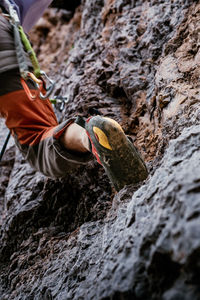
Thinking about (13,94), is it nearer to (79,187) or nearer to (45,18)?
(79,187)

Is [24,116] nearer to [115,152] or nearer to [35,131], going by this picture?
[35,131]

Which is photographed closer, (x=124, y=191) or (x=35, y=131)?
(x=124, y=191)

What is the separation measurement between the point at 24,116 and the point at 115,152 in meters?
0.72

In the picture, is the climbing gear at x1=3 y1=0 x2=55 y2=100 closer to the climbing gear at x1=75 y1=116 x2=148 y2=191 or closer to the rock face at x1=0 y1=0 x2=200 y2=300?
the climbing gear at x1=75 y1=116 x2=148 y2=191

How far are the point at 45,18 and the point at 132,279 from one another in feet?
15.9

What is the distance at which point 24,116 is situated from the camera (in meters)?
1.54

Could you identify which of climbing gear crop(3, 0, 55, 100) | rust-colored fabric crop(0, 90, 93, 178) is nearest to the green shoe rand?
rust-colored fabric crop(0, 90, 93, 178)

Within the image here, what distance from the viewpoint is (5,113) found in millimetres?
1595

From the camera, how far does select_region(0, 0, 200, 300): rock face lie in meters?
0.65

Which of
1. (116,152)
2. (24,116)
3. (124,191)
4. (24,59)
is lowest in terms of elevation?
(124,191)

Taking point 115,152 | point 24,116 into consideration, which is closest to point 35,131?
point 24,116

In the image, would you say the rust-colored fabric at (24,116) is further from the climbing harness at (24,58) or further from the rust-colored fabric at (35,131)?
the climbing harness at (24,58)

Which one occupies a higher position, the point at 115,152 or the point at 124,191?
the point at 115,152

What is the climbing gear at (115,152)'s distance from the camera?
1.08 metres
